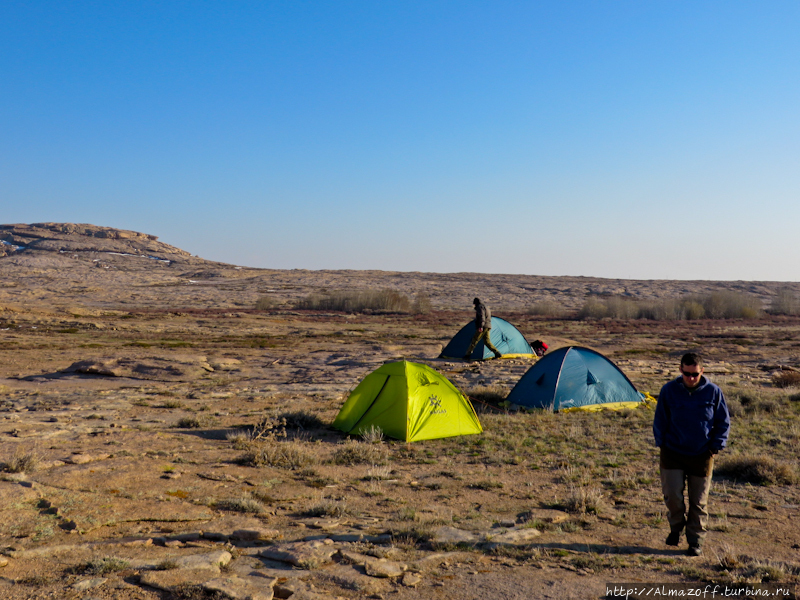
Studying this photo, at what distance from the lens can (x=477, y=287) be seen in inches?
3376

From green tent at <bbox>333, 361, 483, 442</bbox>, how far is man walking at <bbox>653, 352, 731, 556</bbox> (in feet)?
17.9

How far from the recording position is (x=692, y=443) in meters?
5.59

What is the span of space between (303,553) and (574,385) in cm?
957

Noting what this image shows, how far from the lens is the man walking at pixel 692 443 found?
5.53 m

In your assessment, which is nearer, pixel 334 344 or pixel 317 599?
pixel 317 599

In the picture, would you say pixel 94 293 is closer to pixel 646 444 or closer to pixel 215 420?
pixel 215 420

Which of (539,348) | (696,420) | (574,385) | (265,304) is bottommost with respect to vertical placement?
(265,304)

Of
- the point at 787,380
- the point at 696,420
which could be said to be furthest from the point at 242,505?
the point at 787,380

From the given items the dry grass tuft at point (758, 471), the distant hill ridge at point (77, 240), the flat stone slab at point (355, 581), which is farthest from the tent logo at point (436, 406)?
the distant hill ridge at point (77, 240)

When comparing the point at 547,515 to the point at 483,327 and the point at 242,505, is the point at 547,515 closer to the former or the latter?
the point at 242,505

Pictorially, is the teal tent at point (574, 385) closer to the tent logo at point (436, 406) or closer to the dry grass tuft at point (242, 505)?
the tent logo at point (436, 406)

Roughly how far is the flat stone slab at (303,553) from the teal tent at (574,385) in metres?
8.73

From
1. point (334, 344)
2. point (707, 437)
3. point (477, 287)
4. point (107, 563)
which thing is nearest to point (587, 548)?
Answer: point (707, 437)

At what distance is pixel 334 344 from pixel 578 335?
16.3 m
